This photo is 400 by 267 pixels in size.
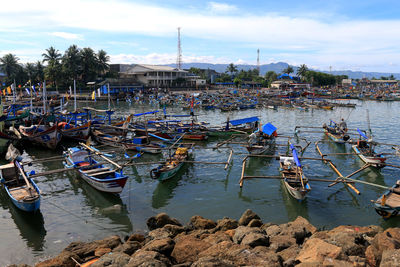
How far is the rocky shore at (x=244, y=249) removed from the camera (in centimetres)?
881

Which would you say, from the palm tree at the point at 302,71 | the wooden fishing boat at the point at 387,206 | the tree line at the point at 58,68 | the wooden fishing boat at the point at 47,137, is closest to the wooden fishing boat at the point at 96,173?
the wooden fishing boat at the point at 47,137

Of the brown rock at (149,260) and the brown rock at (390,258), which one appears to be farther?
the brown rock at (149,260)

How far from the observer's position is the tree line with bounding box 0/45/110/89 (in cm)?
7762

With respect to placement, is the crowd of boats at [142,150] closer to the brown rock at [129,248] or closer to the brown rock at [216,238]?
the brown rock at [129,248]

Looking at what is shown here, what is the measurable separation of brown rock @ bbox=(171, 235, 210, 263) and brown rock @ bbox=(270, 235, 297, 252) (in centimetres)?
240

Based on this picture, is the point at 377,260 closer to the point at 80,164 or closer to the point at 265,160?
the point at 265,160

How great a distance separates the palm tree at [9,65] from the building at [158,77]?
30851 mm

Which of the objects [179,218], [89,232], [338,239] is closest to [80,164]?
[89,232]

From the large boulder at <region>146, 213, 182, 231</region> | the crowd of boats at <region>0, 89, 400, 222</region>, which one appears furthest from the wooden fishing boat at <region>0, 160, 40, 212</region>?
the large boulder at <region>146, 213, 182, 231</region>

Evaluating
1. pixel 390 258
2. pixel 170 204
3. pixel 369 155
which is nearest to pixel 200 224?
pixel 170 204

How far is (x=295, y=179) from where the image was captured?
17234 mm

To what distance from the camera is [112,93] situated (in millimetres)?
83875

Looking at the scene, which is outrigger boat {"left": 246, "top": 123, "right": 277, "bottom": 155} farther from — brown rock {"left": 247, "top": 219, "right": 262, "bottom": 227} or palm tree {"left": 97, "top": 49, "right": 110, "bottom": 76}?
palm tree {"left": 97, "top": 49, "right": 110, "bottom": 76}

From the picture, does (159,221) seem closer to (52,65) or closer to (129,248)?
(129,248)
